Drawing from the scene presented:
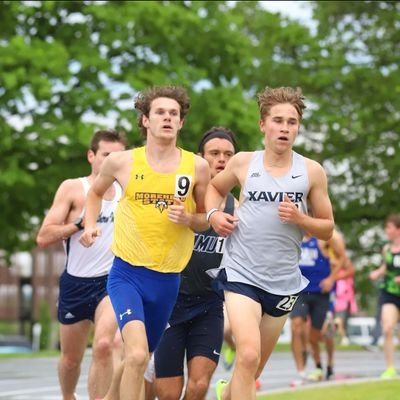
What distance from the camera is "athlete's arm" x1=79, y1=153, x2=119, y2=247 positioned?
9430 millimetres

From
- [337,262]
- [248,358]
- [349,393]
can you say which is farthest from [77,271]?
[337,262]

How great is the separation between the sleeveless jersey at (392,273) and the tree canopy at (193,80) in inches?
561

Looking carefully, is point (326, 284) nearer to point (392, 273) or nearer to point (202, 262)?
point (392, 273)

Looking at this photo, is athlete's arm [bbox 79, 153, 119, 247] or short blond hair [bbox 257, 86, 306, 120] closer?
short blond hair [bbox 257, 86, 306, 120]

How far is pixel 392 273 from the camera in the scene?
56.4ft

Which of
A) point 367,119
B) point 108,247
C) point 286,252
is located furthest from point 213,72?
point 286,252

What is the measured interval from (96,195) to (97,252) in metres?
1.49

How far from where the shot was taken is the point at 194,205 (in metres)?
9.41

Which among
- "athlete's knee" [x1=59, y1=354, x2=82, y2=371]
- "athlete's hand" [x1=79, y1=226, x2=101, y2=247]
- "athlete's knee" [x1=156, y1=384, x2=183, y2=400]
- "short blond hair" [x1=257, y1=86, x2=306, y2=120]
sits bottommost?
"athlete's knee" [x1=156, y1=384, x2=183, y2=400]

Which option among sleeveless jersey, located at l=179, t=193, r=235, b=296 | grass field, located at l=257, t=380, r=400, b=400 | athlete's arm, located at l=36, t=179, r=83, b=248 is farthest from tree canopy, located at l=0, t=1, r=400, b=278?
sleeveless jersey, located at l=179, t=193, r=235, b=296

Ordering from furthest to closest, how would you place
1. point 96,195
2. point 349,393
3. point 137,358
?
1. point 349,393
2. point 96,195
3. point 137,358

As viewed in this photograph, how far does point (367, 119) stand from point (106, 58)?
935 cm

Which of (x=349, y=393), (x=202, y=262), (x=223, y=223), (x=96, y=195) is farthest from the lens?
(x=349, y=393)

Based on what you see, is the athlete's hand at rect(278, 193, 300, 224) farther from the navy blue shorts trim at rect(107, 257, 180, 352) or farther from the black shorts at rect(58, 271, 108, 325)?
the black shorts at rect(58, 271, 108, 325)
